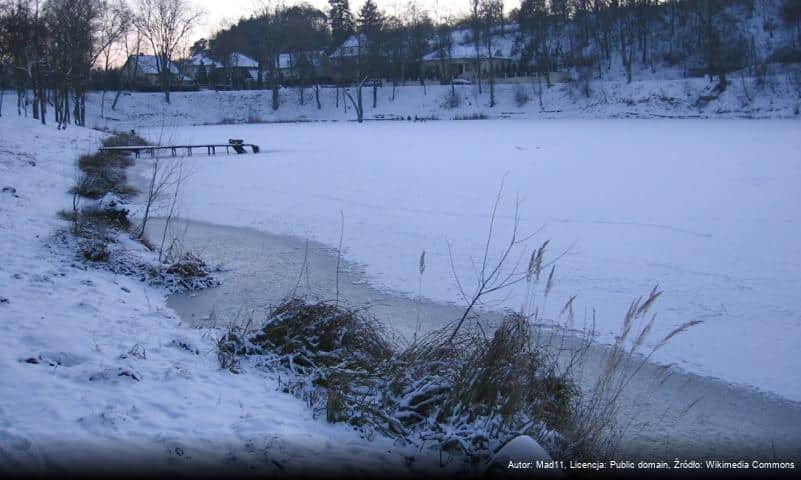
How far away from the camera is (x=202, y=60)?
78.2 metres

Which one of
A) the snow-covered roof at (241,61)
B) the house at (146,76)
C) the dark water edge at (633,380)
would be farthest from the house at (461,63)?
the dark water edge at (633,380)

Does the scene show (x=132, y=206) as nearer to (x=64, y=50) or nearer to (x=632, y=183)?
(x=632, y=183)

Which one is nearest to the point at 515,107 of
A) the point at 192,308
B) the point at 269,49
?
the point at 269,49

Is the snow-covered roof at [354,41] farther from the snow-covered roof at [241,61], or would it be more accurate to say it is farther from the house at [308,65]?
the snow-covered roof at [241,61]

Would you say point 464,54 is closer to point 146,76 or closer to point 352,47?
point 352,47

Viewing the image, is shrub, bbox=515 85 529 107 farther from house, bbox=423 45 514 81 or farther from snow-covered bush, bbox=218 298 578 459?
snow-covered bush, bbox=218 298 578 459

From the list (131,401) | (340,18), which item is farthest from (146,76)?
(131,401)

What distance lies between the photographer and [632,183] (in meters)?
15.1

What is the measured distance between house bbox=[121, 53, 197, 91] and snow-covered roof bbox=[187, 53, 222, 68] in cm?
321

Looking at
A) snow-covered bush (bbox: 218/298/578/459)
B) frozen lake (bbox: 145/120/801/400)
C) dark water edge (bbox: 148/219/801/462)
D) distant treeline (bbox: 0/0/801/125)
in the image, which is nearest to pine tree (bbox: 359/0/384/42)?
distant treeline (bbox: 0/0/801/125)

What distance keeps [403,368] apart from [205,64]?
83.5 m

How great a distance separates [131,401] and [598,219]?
8941 mm

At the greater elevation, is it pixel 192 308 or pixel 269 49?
pixel 269 49

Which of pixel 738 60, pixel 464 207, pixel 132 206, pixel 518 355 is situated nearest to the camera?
pixel 518 355
